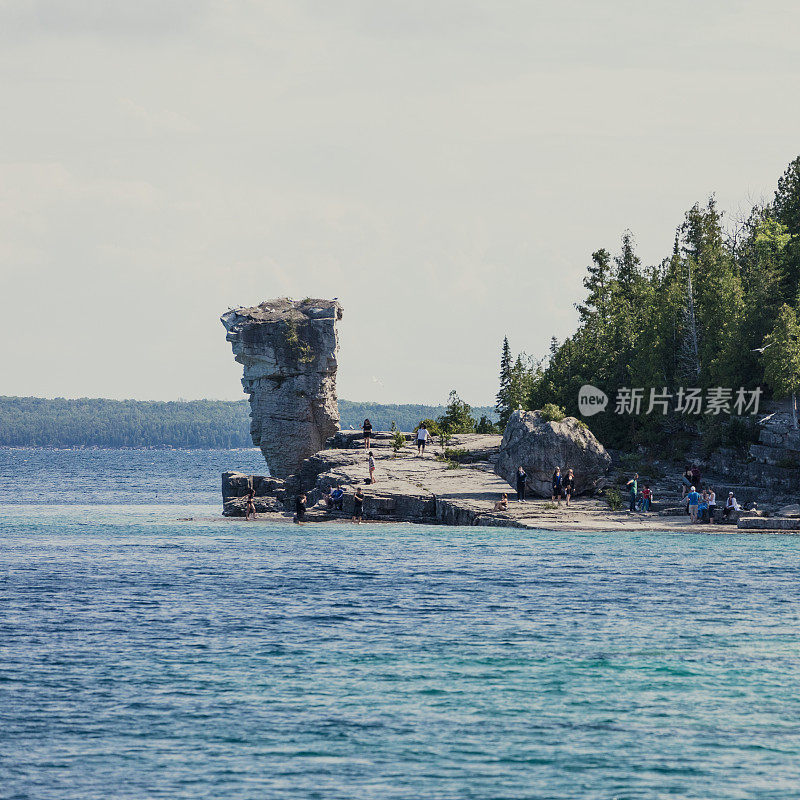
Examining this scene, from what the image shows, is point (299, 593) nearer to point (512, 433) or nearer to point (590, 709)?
point (590, 709)

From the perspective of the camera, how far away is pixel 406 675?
23.7m

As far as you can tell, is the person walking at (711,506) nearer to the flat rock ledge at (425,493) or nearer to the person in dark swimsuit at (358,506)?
the flat rock ledge at (425,493)

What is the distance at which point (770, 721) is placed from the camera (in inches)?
785

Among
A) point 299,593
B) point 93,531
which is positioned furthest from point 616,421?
point 299,593

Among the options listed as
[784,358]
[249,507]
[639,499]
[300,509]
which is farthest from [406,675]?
[249,507]

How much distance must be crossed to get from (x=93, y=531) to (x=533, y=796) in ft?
158

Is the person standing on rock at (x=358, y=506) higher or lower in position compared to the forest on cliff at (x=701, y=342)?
lower

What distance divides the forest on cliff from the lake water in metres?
20.7

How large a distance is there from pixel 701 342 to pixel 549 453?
815 inches

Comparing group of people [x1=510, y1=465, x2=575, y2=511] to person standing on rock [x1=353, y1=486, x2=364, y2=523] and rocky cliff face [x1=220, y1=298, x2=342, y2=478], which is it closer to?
person standing on rock [x1=353, y1=486, x2=364, y2=523]

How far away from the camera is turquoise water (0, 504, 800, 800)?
17109mm

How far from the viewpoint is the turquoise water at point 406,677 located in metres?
17.1

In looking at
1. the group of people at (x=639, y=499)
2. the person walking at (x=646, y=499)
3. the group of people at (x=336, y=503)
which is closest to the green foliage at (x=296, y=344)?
the group of people at (x=336, y=503)

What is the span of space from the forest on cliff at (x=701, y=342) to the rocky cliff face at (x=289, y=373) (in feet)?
51.9
